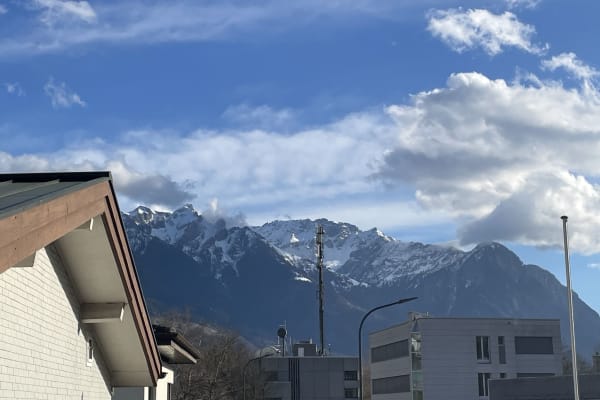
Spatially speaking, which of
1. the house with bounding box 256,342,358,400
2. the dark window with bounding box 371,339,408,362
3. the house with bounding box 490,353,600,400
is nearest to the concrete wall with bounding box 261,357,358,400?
the house with bounding box 256,342,358,400

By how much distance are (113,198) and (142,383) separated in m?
5.74

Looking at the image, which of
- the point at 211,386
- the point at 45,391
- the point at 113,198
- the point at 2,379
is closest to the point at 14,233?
the point at 2,379

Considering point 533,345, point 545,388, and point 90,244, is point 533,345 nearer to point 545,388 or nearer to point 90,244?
point 545,388

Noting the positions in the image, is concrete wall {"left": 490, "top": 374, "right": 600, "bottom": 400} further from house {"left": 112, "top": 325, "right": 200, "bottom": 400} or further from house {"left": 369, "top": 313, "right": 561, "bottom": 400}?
house {"left": 112, "top": 325, "right": 200, "bottom": 400}

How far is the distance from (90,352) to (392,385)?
91926 millimetres

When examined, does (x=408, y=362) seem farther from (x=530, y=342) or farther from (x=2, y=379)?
(x=2, y=379)

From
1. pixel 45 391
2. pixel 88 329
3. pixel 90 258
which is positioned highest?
pixel 90 258

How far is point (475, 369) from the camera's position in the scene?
97.8 metres

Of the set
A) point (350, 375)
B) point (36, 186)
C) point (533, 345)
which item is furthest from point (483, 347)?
point (36, 186)

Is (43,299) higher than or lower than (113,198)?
lower

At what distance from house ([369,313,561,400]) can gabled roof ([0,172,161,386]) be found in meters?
84.1

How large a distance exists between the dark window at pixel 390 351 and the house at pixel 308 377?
283 cm

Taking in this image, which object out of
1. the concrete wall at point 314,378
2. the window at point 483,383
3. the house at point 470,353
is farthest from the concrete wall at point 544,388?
the concrete wall at point 314,378

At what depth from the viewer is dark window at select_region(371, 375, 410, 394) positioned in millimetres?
99500
